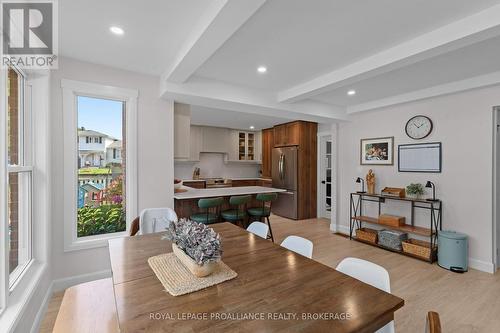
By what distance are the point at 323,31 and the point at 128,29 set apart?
5.46 feet

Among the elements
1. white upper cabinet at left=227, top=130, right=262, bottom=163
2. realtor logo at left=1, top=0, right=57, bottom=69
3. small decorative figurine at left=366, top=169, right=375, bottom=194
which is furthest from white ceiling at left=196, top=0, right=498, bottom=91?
white upper cabinet at left=227, top=130, right=262, bottom=163

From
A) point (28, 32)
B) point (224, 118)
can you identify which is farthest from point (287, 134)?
point (28, 32)

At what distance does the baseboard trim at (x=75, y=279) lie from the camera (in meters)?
2.54

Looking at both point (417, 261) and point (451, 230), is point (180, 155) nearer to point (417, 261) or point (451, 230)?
point (417, 261)

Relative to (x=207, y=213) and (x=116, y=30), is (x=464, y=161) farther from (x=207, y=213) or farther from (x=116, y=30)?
(x=116, y=30)

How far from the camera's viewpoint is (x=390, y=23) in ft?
6.22

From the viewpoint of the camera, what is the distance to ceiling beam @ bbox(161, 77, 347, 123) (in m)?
2.97

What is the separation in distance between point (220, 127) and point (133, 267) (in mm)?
5808

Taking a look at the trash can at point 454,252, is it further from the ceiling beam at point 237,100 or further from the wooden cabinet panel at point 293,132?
the wooden cabinet panel at point 293,132

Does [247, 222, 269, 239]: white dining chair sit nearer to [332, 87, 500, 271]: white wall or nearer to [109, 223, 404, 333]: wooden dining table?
[109, 223, 404, 333]: wooden dining table

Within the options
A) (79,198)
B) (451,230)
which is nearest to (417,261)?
(451,230)

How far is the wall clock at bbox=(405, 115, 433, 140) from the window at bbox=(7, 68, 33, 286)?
4.81 meters

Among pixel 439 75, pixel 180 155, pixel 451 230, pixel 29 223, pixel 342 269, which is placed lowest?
pixel 451 230

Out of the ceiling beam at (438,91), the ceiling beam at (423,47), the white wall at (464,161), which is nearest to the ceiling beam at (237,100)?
the ceiling beam at (438,91)
